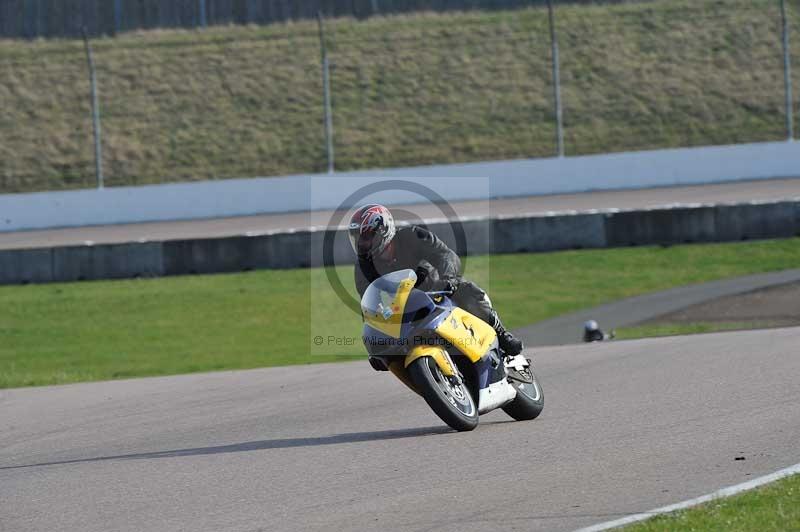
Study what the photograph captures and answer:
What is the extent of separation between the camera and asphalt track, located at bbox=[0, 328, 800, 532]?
5.78 m

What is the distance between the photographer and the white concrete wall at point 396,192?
27469mm

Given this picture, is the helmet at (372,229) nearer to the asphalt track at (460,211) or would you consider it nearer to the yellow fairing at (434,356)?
the yellow fairing at (434,356)

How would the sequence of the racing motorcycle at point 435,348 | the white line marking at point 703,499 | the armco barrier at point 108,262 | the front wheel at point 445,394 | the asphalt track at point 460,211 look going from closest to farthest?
the white line marking at point 703,499
the front wheel at point 445,394
the racing motorcycle at point 435,348
the armco barrier at point 108,262
the asphalt track at point 460,211

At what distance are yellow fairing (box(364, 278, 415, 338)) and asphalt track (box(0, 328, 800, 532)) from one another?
682 millimetres

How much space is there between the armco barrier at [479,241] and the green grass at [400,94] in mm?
9850

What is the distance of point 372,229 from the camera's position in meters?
7.58

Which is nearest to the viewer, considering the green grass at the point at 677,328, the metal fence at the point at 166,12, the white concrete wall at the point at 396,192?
the green grass at the point at 677,328

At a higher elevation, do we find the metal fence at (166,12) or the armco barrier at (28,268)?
the metal fence at (166,12)

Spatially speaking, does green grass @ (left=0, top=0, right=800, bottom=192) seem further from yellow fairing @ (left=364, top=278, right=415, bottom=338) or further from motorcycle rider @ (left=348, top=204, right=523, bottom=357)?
yellow fairing @ (left=364, top=278, right=415, bottom=338)

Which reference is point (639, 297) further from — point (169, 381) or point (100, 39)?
point (100, 39)

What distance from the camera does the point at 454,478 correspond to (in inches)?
250

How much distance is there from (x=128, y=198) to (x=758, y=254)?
565 inches

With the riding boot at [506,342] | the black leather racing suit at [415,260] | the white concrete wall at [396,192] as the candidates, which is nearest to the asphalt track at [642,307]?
the riding boot at [506,342]

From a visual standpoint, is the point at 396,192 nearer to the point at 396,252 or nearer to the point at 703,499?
the point at 396,252
